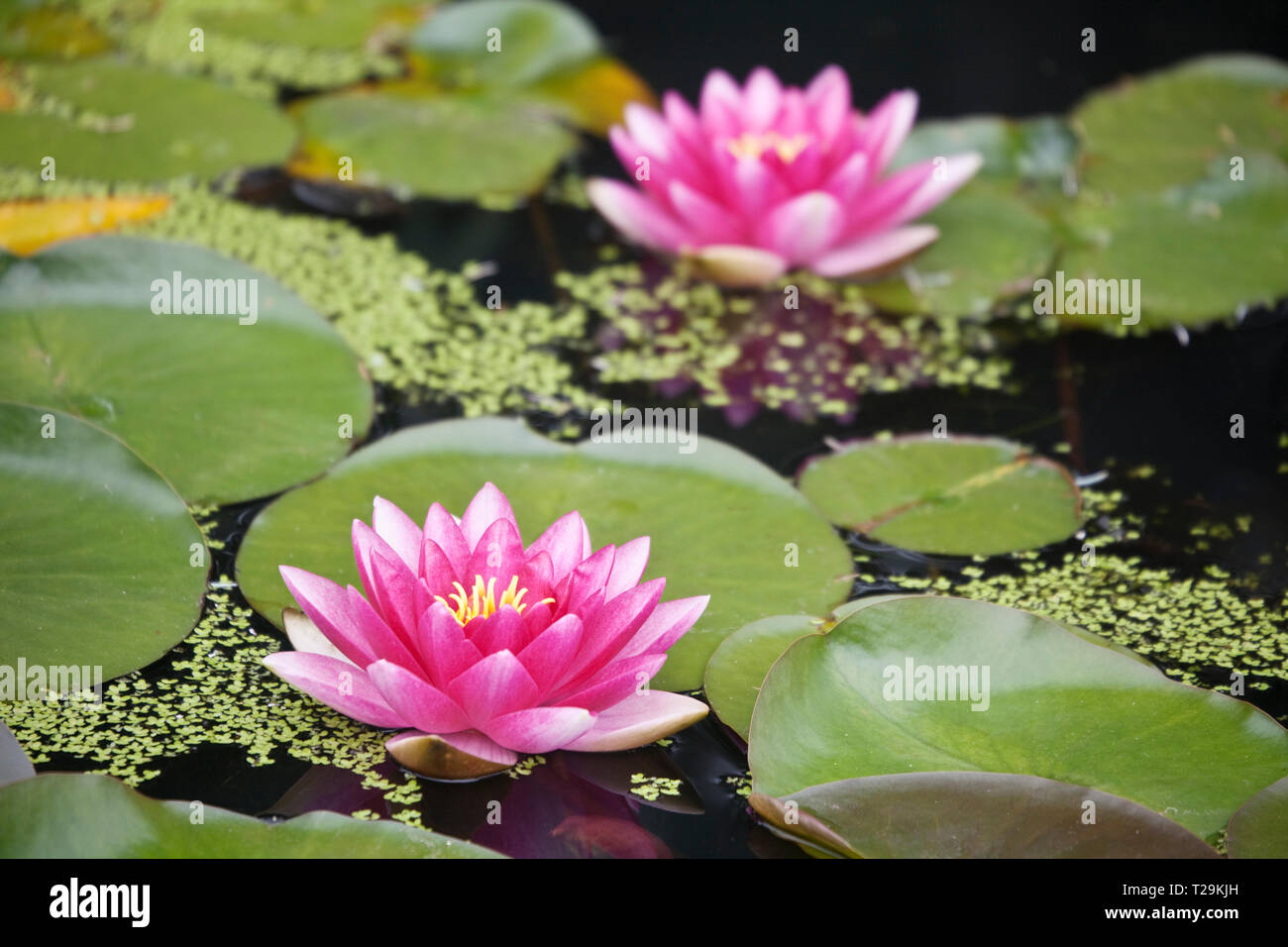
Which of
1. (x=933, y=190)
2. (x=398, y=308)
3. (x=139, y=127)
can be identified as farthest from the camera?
(x=139, y=127)

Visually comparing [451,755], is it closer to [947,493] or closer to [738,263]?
[947,493]

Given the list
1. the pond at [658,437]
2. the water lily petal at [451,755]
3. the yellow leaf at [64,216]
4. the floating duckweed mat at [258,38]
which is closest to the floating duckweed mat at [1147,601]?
the pond at [658,437]

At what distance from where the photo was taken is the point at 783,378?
7.11 ft

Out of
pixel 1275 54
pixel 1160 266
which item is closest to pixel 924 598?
pixel 1160 266

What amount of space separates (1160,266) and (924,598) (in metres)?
1.31

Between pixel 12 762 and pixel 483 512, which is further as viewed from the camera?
pixel 483 512

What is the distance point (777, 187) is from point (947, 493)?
30.2 inches

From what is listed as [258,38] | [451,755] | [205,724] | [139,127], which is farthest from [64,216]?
[451,755]

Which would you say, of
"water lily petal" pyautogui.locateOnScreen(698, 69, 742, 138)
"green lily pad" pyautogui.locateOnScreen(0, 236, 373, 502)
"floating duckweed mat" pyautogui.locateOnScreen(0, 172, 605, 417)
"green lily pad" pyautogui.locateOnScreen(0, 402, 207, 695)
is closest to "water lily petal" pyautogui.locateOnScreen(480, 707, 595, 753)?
"green lily pad" pyautogui.locateOnScreen(0, 402, 207, 695)

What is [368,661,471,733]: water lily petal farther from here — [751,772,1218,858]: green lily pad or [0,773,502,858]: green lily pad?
[751,772,1218,858]: green lily pad

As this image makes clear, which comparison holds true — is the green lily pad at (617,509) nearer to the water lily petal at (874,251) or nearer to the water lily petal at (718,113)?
the water lily petal at (874,251)

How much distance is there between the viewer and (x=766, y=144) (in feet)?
8.18

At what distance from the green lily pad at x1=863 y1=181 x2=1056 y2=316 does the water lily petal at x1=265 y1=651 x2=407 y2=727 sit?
1.42 meters

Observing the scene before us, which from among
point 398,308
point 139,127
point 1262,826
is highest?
point 139,127
